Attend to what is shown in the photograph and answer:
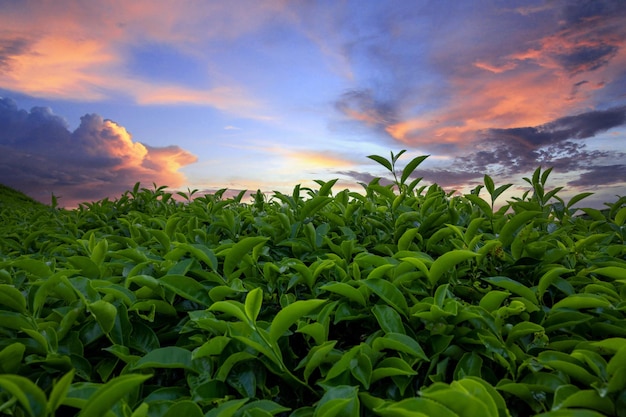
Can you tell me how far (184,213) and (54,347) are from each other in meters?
2.53

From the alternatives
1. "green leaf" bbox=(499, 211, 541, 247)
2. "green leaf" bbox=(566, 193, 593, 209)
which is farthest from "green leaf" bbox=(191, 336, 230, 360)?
"green leaf" bbox=(566, 193, 593, 209)

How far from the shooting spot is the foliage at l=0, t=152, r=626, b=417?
53.8 inches

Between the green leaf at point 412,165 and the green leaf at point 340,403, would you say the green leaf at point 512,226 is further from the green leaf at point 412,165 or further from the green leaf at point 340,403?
the green leaf at point 340,403

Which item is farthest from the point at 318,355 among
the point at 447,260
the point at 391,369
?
the point at 447,260

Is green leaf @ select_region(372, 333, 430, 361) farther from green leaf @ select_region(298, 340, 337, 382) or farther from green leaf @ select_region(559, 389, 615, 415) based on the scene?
green leaf @ select_region(559, 389, 615, 415)

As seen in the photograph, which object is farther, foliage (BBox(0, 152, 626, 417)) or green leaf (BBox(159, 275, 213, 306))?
green leaf (BBox(159, 275, 213, 306))

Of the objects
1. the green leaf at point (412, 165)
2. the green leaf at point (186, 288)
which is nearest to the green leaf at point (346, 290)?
the green leaf at point (186, 288)

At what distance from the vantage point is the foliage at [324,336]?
1.37 meters

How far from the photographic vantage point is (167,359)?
1.59 metres

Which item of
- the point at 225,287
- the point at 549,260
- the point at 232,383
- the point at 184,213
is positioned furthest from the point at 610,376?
the point at 184,213

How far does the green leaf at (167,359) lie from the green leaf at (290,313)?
31 centimetres

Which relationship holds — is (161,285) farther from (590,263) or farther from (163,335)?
(590,263)

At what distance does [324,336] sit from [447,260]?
1.88ft

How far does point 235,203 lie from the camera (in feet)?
15.5
